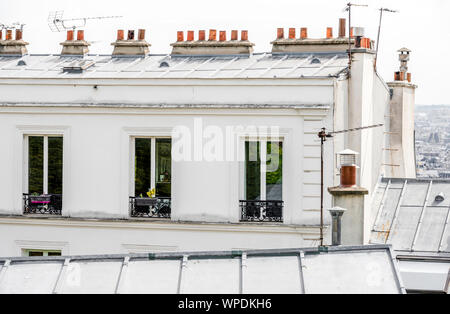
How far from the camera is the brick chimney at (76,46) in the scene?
2842 cm

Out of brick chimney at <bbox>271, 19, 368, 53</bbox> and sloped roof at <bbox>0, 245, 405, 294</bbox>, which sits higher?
brick chimney at <bbox>271, 19, 368, 53</bbox>

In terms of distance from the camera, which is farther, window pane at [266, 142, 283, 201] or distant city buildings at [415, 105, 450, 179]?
distant city buildings at [415, 105, 450, 179]

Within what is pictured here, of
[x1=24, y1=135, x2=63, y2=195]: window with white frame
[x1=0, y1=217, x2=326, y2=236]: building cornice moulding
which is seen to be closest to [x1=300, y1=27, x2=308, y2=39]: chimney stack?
[x1=0, y1=217, x2=326, y2=236]: building cornice moulding

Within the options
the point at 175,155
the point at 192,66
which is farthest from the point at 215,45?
the point at 175,155

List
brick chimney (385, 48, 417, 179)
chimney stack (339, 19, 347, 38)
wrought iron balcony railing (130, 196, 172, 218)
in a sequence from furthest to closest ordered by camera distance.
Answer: brick chimney (385, 48, 417, 179)
chimney stack (339, 19, 347, 38)
wrought iron balcony railing (130, 196, 172, 218)

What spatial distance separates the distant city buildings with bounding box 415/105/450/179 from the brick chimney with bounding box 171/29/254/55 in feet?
42.5

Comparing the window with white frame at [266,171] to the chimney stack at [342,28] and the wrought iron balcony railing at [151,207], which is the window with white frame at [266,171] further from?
the chimney stack at [342,28]

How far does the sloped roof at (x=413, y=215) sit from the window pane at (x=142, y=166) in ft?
19.6

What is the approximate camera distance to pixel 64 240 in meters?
24.3

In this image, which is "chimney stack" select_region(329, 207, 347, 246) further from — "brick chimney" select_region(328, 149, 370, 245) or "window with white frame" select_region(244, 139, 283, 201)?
"window with white frame" select_region(244, 139, 283, 201)

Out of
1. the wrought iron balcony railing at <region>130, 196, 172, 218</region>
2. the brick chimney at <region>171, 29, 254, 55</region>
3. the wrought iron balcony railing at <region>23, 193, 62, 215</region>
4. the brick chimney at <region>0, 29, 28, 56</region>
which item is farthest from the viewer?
the brick chimney at <region>0, 29, 28, 56</region>

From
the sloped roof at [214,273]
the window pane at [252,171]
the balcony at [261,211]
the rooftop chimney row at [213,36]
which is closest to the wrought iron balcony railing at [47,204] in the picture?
the balcony at [261,211]

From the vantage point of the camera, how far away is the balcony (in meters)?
23.3

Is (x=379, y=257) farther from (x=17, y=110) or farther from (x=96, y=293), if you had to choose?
(x=17, y=110)
